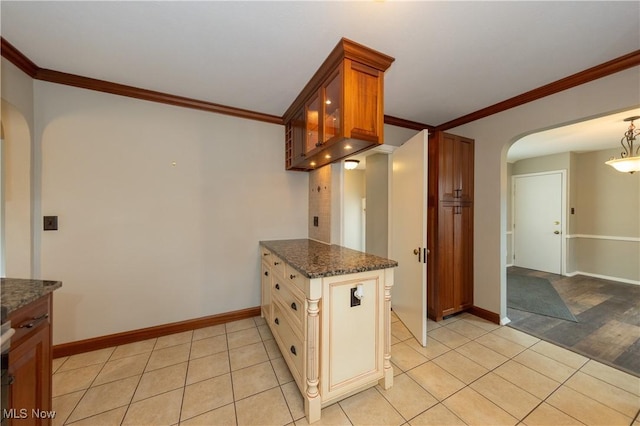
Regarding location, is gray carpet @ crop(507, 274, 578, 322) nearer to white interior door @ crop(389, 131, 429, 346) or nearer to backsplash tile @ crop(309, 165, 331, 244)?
white interior door @ crop(389, 131, 429, 346)

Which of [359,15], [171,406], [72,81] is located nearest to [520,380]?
[171,406]

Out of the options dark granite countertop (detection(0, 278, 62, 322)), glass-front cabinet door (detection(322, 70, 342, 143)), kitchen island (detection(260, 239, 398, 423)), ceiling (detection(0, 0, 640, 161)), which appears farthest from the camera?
glass-front cabinet door (detection(322, 70, 342, 143))

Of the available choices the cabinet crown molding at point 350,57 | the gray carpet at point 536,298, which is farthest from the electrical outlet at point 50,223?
the gray carpet at point 536,298

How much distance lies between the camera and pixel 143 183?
7.62 ft

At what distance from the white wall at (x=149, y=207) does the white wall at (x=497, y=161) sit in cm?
242

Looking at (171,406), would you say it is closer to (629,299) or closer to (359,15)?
(359,15)

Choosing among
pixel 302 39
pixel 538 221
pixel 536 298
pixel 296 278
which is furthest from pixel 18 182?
pixel 538 221

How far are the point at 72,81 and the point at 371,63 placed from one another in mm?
2563

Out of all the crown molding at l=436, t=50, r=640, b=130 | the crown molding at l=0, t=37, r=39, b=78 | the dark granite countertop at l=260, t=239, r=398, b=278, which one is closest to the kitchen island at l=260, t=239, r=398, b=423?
the dark granite countertop at l=260, t=239, r=398, b=278

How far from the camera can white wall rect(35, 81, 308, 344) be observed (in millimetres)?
2062

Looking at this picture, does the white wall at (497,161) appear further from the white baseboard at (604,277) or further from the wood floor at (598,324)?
the white baseboard at (604,277)

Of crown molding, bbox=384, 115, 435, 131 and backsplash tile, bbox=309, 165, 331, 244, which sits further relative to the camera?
crown molding, bbox=384, 115, 435, 131

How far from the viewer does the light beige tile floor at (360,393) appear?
4.79ft

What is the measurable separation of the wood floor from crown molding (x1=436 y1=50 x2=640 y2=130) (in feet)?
7.94
